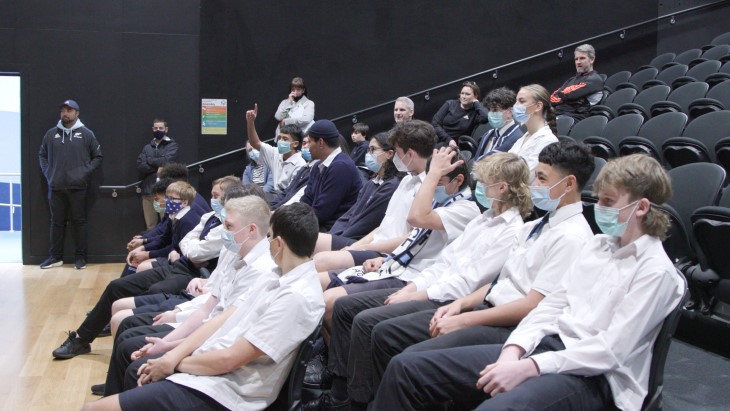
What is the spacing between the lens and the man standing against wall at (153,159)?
803cm

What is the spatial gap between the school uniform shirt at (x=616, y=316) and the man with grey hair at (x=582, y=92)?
443 cm

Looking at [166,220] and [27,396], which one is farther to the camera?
[166,220]

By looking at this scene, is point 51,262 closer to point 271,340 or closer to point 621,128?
point 621,128

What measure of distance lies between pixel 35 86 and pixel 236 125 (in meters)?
2.18

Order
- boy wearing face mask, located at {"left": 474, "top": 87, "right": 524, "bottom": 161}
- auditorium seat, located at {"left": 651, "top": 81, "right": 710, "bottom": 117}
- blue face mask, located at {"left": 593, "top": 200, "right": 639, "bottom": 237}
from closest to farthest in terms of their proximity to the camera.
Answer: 1. blue face mask, located at {"left": 593, "top": 200, "right": 639, "bottom": 237}
2. boy wearing face mask, located at {"left": 474, "top": 87, "right": 524, "bottom": 161}
3. auditorium seat, located at {"left": 651, "top": 81, "right": 710, "bottom": 117}

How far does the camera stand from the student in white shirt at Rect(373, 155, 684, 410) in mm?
2100

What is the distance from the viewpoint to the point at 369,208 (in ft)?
13.9

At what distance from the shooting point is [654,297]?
6.83 feet

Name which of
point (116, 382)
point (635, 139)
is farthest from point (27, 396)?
point (635, 139)

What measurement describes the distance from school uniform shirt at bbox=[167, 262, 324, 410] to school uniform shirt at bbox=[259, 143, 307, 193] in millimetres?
3193

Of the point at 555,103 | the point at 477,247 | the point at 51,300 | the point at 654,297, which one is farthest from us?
the point at 555,103

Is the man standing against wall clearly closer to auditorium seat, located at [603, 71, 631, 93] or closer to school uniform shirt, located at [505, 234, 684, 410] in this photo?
auditorium seat, located at [603, 71, 631, 93]

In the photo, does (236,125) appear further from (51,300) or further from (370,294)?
(370,294)

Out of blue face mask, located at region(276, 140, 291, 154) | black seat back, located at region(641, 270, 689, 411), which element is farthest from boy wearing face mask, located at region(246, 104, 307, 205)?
black seat back, located at region(641, 270, 689, 411)
